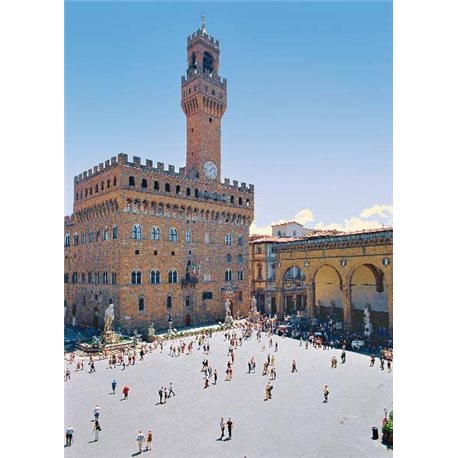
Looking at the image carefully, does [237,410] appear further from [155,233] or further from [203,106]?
[203,106]

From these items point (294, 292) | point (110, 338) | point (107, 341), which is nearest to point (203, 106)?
point (110, 338)

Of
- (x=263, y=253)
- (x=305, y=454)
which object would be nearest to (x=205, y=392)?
(x=305, y=454)

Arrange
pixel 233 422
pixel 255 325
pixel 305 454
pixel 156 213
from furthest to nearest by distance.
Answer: pixel 255 325 < pixel 156 213 < pixel 233 422 < pixel 305 454

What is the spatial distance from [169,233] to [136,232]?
9.90ft

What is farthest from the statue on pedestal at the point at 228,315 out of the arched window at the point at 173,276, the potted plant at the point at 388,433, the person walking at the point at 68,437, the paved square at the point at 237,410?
the potted plant at the point at 388,433

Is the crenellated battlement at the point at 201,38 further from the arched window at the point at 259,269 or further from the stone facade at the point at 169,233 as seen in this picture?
the arched window at the point at 259,269

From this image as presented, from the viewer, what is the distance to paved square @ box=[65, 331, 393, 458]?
11148 millimetres

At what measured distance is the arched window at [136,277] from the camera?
2702 cm

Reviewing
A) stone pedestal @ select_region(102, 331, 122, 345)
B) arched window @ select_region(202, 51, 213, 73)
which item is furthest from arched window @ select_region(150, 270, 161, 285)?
arched window @ select_region(202, 51, 213, 73)

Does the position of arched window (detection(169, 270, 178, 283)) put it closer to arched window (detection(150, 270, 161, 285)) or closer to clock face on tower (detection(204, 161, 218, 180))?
arched window (detection(150, 270, 161, 285))

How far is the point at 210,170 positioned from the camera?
33.2 metres
